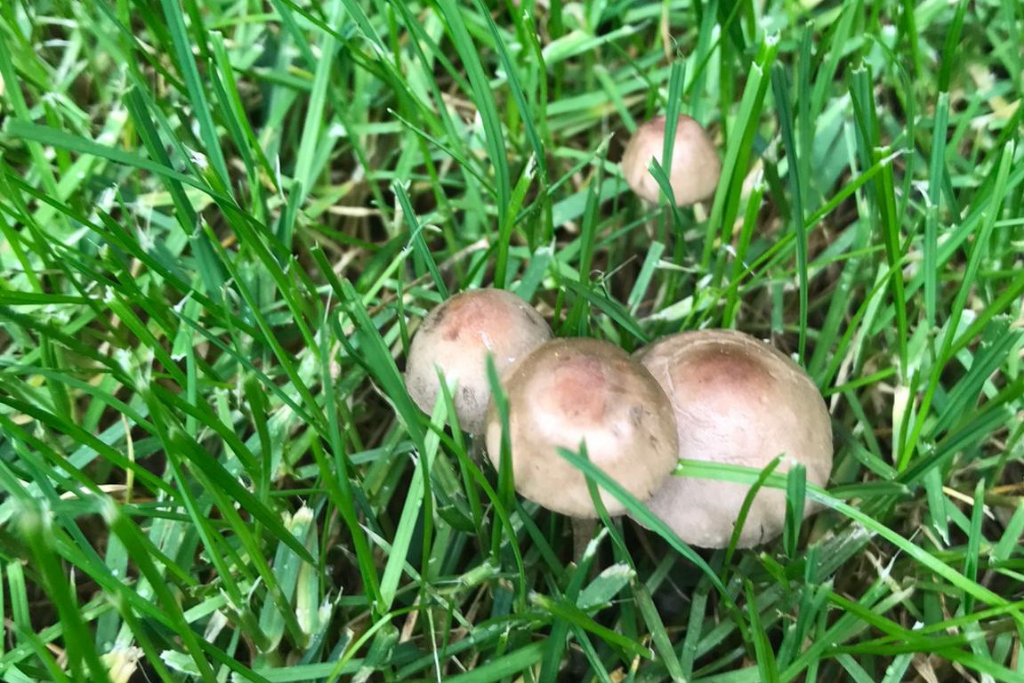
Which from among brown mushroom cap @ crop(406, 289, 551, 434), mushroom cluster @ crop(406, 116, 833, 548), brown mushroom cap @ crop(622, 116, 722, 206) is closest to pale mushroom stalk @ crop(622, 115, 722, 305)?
brown mushroom cap @ crop(622, 116, 722, 206)

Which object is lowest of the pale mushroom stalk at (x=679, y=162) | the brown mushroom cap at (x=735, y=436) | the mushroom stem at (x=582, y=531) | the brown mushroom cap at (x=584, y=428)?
the mushroom stem at (x=582, y=531)

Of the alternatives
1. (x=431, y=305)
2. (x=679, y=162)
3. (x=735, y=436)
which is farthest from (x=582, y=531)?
(x=679, y=162)

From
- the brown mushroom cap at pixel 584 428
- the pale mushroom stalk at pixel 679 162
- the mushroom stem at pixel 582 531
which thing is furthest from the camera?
the pale mushroom stalk at pixel 679 162

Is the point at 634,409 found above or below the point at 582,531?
above

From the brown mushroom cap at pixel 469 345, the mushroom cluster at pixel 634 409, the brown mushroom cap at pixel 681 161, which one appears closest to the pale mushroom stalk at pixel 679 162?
the brown mushroom cap at pixel 681 161

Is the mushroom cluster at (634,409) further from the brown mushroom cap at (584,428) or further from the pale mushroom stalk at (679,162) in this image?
the pale mushroom stalk at (679,162)

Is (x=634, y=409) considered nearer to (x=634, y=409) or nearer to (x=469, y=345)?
(x=634, y=409)

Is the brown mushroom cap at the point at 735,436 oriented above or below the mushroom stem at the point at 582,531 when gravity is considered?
above
